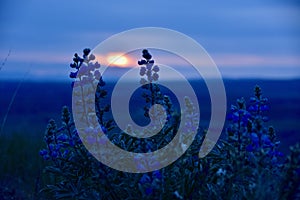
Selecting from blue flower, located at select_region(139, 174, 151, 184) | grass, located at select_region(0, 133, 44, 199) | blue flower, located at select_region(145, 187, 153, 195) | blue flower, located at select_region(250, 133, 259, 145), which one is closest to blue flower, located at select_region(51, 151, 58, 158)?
blue flower, located at select_region(139, 174, 151, 184)

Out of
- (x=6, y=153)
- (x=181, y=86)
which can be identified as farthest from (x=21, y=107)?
(x=181, y=86)

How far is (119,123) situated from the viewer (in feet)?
16.5

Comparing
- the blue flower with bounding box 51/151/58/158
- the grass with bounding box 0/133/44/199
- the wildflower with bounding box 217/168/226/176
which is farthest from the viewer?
the grass with bounding box 0/133/44/199

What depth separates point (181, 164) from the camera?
14.6 feet

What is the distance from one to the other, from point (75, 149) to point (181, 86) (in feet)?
5.48

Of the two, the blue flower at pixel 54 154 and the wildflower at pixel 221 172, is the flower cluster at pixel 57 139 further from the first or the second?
the wildflower at pixel 221 172

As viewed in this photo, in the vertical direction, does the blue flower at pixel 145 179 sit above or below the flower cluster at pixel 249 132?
below

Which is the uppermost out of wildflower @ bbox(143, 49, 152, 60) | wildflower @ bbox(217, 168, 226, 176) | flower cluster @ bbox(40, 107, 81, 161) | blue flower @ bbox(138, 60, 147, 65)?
wildflower @ bbox(143, 49, 152, 60)

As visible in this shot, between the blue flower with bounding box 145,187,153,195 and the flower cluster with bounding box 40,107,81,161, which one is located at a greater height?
the flower cluster with bounding box 40,107,81,161

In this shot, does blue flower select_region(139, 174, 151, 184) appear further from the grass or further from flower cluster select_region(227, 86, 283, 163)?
the grass

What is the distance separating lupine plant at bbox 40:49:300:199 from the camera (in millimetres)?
4012

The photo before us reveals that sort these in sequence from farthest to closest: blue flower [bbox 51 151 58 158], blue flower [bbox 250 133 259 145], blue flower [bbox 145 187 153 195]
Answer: blue flower [bbox 51 151 58 158] → blue flower [bbox 250 133 259 145] → blue flower [bbox 145 187 153 195]

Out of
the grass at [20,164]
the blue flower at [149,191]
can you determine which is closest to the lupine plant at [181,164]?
the blue flower at [149,191]

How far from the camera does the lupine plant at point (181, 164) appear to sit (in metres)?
4.01
